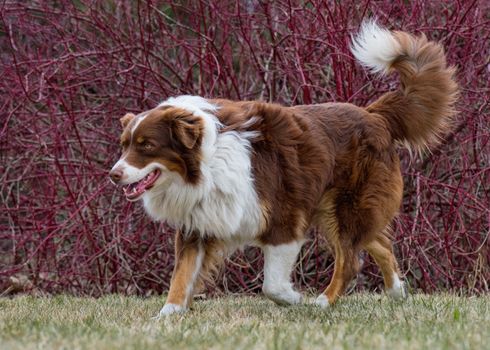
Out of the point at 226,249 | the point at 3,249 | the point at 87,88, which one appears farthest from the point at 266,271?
the point at 3,249

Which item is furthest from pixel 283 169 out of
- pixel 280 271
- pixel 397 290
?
pixel 397 290

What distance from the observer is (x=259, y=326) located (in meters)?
4.48

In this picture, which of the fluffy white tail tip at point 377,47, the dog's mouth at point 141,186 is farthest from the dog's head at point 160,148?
the fluffy white tail tip at point 377,47

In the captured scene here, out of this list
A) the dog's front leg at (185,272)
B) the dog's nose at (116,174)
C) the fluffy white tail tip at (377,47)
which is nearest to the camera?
the dog's nose at (116,174)

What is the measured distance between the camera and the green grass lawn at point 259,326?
374 centimetres

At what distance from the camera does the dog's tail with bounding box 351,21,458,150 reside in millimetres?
6203

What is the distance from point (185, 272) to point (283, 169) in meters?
0.94

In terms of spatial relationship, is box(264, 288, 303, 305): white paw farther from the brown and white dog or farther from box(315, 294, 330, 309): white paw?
box(315, 294, 330, 309): white paw

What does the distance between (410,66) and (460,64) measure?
213 cm

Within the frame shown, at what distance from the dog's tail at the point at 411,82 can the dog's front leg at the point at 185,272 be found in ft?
5.52

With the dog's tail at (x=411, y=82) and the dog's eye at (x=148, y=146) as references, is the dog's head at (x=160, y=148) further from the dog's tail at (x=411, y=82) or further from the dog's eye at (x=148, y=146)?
the dog's tail at (x=411, y=82)

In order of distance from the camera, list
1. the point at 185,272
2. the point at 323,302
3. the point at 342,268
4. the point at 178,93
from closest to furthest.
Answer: the point at 185,272 < the point at 323,302 < the point at 342,268 < the point at 178,93

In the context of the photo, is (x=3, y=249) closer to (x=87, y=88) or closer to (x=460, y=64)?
(x=87, y=88)

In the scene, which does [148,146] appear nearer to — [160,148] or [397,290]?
[160,148]
